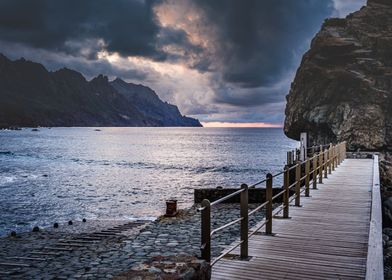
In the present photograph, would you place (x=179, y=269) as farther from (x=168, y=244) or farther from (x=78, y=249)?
(x=78, y=249)

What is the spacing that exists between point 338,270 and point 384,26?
93.3m

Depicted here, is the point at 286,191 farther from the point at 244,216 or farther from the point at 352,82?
the point at 352,82

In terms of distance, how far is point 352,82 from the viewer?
8625 cm

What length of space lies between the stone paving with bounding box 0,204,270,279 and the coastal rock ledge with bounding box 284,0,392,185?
65.5 meters

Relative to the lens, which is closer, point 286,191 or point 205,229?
point 205,229

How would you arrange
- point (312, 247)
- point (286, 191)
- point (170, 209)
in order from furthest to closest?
point (170, 209)
point (286, 191)
point (312, 247)

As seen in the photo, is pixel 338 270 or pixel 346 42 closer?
pixel 338 270

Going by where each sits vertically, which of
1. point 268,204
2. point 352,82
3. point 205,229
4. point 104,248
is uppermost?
point 352,82

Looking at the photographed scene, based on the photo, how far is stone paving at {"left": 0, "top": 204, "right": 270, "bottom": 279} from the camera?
12.4 metres

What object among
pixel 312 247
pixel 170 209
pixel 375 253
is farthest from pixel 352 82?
pixel 375 253

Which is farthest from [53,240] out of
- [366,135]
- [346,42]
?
[346,42]

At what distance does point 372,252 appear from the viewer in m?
7.94

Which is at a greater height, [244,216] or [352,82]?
[352,82]

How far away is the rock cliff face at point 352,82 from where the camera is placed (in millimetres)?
80375
